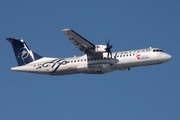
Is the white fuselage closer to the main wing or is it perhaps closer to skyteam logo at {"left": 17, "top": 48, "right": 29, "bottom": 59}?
the main wing

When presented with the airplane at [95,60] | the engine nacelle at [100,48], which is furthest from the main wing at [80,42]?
the engine nacelle at [100,48]

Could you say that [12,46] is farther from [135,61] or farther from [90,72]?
[135,61]

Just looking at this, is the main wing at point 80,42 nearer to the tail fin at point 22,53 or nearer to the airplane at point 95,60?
the airplane at point 95,60

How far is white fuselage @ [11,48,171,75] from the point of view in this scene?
1607 inches

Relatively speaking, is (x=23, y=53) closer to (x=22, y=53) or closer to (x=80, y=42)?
(x=22, y=53)

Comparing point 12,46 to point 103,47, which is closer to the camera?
point 103,47

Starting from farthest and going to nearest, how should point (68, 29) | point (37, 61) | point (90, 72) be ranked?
point (37, 61) < point (90, 72) < point (68, 29)

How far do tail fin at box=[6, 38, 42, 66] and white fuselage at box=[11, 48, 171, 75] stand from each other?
6.72 ft

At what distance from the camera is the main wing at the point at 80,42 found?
131 ft

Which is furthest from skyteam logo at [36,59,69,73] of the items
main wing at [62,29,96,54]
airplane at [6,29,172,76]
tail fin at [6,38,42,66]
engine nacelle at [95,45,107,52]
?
engine nacelle at [95,45,107,52]

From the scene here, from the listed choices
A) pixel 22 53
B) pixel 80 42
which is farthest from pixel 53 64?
pixel 22 53

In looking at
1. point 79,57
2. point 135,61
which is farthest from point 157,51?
point 79,57

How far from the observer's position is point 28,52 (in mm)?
45969

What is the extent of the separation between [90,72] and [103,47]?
9.77 feet
